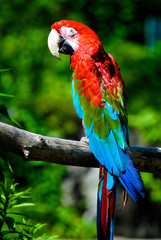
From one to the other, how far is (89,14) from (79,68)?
3.94m

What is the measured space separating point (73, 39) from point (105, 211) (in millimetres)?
835

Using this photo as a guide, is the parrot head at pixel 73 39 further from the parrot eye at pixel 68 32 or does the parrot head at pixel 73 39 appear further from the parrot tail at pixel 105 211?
the parrot tail at pixel 105 211

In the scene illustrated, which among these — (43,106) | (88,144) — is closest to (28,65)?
(43,106)

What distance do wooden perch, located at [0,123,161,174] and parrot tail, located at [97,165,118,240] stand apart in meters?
0.12

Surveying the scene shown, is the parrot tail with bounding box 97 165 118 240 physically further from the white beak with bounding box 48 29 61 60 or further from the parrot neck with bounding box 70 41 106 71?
the white beak with bounding box 48 29 61 60

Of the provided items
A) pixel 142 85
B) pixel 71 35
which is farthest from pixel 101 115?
pixel 142 85

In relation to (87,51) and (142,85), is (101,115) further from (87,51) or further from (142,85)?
(142,85)

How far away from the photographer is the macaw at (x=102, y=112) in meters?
1.31

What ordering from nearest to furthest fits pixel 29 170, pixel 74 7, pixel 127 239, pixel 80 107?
pixel 80 107 < pixel 29 170 < pixel 127 239 < pixel 74 7

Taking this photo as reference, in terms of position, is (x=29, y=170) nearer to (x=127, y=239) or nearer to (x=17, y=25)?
(x=127, y=239)

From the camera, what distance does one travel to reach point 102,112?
151 centimetres

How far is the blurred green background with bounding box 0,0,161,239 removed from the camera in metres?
2.74

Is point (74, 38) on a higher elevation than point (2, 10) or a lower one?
lower

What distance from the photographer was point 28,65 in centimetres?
438
